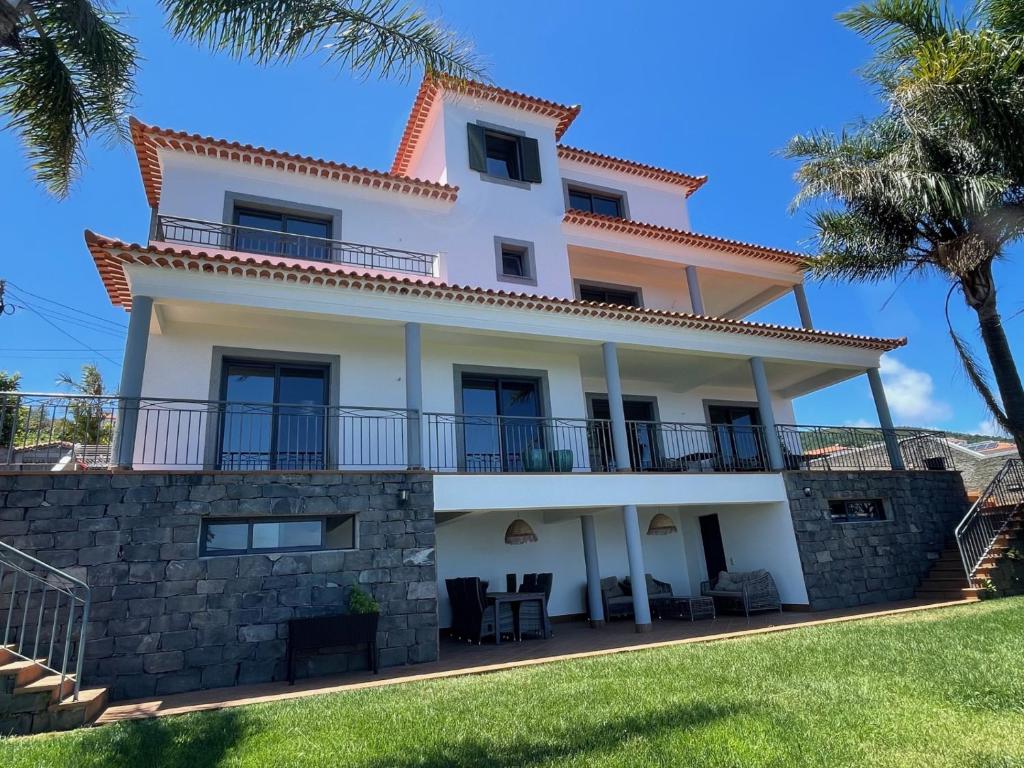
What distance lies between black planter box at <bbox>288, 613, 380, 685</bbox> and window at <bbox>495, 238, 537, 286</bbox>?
7.89 meters

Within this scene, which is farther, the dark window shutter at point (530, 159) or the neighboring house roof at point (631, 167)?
the neighboring house roof at point (631, 167)

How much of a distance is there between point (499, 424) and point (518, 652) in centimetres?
451

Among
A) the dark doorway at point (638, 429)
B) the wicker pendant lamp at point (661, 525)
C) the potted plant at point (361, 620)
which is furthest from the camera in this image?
the dark doorway at point (638, 429)

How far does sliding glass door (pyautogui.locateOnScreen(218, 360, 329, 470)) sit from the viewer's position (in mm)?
10086

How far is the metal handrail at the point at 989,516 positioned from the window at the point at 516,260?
33.1ft

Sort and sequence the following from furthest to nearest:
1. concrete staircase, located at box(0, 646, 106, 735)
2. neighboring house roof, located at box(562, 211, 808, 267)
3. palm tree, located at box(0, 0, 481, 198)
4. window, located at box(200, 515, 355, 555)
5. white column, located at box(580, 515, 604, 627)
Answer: neighboring house roof, located at box(562, 211, 808, 267), white column, located at box(580, 515, 604, 627), window, located at box(200, 515, 355, 555), palm tree, located at box(0, 0, 481, 198), concrete staircase, located at box(0, 646, 106, 735)

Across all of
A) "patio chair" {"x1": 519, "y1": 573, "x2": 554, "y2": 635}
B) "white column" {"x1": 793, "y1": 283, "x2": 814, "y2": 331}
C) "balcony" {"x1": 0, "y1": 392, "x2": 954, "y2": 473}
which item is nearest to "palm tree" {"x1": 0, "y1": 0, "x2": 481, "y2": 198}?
"balcony" {"x1": 0, "y1": 392, "x2": 954, "y2": 473}

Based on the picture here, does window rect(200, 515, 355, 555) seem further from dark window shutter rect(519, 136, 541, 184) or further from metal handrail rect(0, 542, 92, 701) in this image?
dark window shutter rect(519, 136, 541, 184)

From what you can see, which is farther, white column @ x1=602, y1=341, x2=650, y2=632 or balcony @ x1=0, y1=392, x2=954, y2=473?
white column @ x1=602, y1=341, x2=650, y2=632

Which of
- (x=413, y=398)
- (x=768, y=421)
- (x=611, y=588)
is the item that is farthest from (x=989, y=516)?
(x=413, y=398)

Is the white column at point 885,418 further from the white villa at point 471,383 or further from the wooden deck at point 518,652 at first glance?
the wooden deck at point 518,652

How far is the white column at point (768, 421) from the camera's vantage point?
40.8 ft

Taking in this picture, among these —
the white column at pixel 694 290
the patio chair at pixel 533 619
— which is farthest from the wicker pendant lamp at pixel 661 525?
the white column at pixel 694 290

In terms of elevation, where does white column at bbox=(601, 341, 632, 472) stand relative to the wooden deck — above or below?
above
